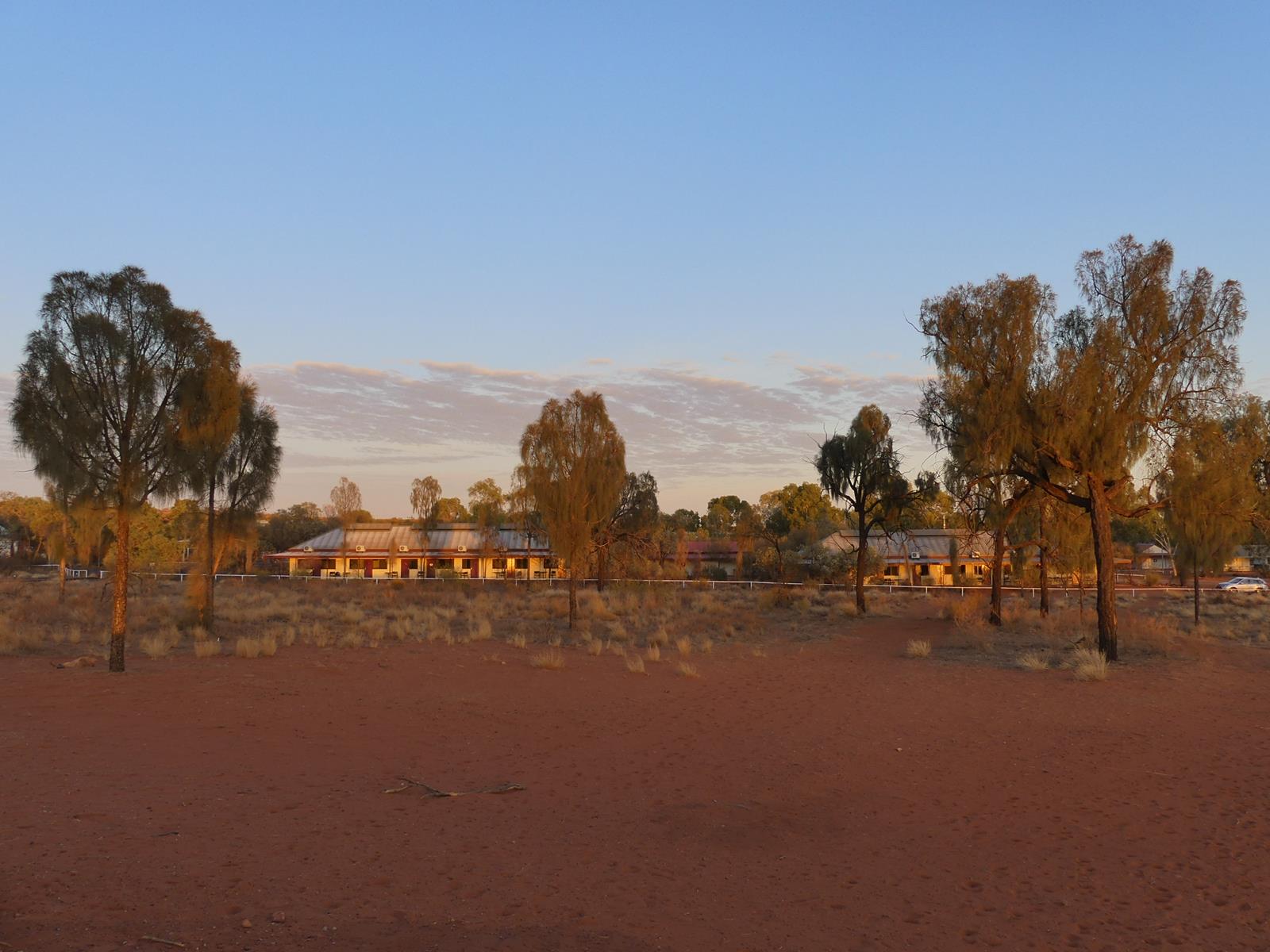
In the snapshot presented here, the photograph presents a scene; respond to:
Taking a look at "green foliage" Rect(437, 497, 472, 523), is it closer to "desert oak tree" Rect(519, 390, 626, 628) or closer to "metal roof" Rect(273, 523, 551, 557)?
"metal roof" Rect(273, 523, 551, 557)

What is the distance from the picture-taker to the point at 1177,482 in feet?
65.2

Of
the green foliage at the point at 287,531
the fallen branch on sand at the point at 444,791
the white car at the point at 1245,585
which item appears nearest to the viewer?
the fallen branch on sand at the point at 444,791

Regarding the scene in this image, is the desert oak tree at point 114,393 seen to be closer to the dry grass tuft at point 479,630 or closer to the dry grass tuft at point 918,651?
the dry grass tuft at point 479,630

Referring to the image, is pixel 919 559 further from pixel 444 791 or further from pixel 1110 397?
pixel 444 791

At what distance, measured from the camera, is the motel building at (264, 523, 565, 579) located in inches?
2798

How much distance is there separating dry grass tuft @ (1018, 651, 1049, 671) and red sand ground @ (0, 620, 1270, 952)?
291cm

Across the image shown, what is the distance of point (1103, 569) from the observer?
2039cm

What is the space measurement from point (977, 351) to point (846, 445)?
47.0 feet

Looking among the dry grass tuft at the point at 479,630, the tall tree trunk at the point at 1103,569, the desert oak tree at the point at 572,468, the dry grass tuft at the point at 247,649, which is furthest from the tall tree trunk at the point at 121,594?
the tall tree trunk at the point at 1103,569

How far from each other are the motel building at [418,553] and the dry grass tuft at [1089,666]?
51420 millimetres

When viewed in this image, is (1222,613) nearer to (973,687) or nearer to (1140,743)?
(973,687)

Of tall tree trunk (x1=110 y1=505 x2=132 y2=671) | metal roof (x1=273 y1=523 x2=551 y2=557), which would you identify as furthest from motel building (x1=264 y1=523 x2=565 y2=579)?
tall tree trunk (x1=110 y1=505 x2=132 y2=671)

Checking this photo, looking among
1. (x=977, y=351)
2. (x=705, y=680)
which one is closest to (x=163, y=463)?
(x=705, y=680)

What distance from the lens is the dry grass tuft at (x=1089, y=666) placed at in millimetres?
17781
